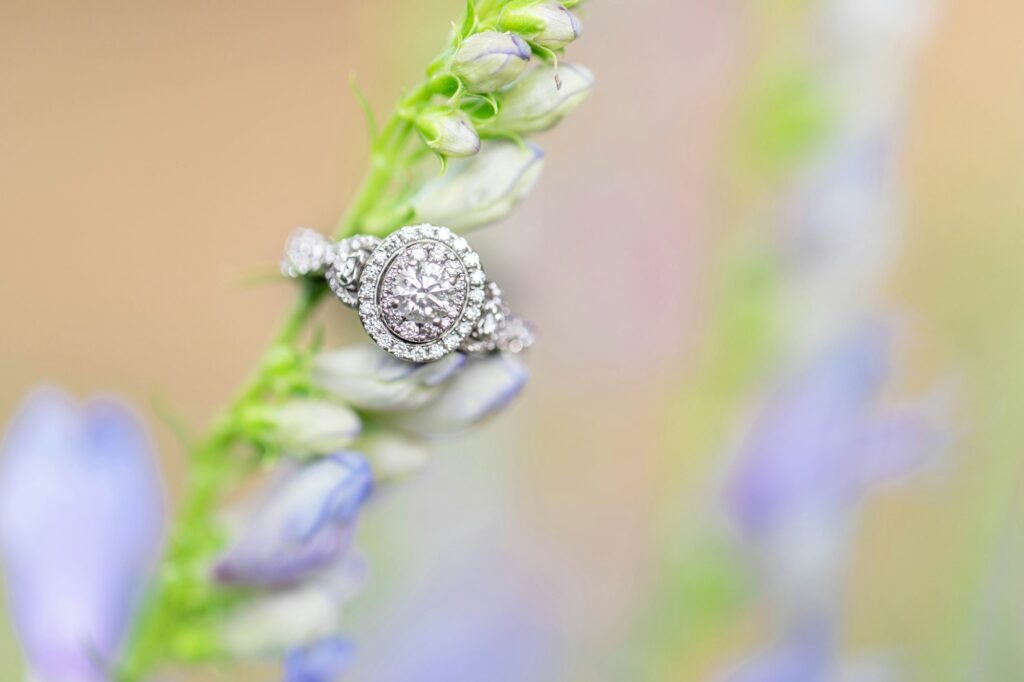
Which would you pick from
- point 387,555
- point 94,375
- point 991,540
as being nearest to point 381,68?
point 387,555

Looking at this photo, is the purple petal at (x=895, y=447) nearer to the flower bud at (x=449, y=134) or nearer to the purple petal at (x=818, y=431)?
the purple petal at (x=818, y=431)

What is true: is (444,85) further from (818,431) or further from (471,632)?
(471,632)

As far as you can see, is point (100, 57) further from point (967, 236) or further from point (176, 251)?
point (967, 236)

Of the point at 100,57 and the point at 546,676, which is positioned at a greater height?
the point at 100,57

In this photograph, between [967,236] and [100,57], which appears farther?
[100,57]

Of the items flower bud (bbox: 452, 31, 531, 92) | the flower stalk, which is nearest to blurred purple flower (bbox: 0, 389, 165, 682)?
the flower stalk

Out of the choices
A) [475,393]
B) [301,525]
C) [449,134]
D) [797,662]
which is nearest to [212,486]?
[301,525]

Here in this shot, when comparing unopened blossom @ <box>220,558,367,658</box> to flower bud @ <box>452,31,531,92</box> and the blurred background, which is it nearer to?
the blurred background

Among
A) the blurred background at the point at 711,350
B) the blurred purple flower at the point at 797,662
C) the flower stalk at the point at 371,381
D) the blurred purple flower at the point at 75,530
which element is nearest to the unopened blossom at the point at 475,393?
the flower stalk at the point at 371,381
